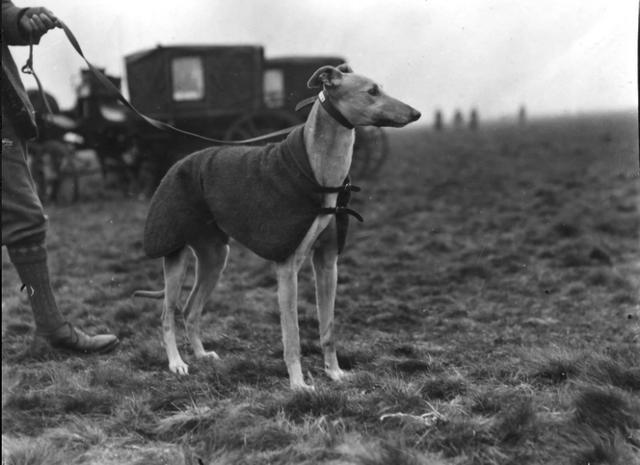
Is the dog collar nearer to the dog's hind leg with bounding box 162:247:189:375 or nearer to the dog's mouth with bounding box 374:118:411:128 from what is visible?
the dog's mouth with bounding box 374:118:411:128

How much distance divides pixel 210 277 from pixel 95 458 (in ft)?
4.03

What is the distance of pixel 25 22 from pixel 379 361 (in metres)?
2.39

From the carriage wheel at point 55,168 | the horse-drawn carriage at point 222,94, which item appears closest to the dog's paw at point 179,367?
the horse-drawn carriage at point 222,94

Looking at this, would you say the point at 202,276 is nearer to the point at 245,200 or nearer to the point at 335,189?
the point at 245,200

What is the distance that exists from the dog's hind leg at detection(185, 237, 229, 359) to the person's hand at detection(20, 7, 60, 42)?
133 centimetres

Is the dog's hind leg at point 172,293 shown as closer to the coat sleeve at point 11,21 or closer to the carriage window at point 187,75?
the coat sleeve at point 11,21

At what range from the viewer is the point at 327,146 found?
2850 millimetres

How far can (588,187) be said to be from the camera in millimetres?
11078

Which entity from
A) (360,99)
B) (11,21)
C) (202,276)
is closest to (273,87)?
(202,276)

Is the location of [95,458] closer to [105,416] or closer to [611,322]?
[105,416]

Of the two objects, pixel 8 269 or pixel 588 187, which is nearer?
pixel 8 269

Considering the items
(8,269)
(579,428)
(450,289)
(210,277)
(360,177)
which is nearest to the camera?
(579,428)

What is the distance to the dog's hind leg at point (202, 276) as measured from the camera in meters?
3.52

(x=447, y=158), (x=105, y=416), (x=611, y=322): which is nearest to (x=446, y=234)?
(x=611, y=322)
